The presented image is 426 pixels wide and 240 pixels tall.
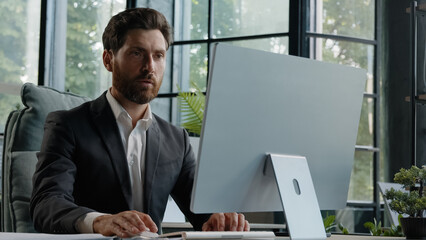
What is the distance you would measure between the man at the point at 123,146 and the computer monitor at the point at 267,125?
0.46 m

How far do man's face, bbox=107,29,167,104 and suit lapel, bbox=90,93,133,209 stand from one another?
0.10 metres

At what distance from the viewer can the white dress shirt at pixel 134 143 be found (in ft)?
6.22

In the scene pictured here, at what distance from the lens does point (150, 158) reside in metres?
1.90

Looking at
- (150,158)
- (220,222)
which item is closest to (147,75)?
(150,158)

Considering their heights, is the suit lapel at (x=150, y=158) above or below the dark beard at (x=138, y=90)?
below

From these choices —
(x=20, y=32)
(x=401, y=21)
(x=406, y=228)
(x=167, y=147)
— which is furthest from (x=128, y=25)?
(x=401, y=21)

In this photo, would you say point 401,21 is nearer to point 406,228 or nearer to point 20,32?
point 20,32

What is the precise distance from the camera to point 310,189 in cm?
136

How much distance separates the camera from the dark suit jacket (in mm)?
1678

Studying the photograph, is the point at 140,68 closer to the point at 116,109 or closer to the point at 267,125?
the point at 116,109

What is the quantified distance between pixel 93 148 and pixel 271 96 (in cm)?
72

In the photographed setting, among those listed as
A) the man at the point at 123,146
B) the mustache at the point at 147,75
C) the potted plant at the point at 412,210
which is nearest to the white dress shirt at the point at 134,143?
the man at the point at 123,146

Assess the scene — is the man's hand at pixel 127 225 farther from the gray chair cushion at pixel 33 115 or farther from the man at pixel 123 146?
the gray chair cushion at pixel 33 115

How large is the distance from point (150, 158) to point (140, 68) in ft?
0.92
